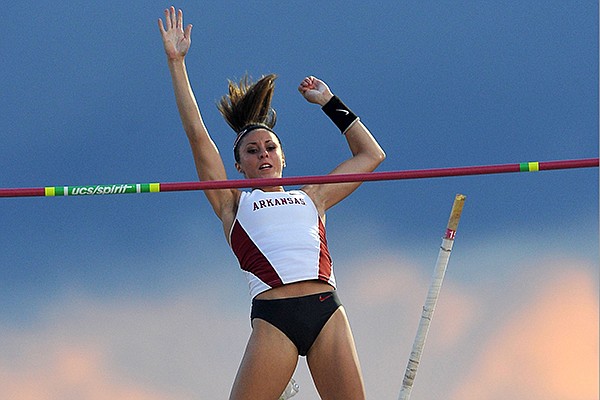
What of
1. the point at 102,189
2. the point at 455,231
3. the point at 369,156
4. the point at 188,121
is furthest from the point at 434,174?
the point at 455,231

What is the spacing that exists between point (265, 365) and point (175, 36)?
1.75 m

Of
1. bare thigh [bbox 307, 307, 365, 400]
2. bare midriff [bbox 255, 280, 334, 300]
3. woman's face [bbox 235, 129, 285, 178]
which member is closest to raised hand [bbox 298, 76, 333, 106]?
woman's face [bbox 235, 129, 285, 178]

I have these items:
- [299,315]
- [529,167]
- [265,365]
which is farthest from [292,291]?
[529,167]

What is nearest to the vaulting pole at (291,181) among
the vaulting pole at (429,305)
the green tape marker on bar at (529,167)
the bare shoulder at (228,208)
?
the green tape marker on bar at (529,167)

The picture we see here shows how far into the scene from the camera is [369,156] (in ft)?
16.0

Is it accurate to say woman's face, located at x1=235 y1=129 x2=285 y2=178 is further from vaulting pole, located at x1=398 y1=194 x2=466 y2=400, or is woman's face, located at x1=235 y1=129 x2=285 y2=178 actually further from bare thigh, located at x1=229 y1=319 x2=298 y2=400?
vaulting pole, located at x1=398 y1=194 x2=466 y2=400

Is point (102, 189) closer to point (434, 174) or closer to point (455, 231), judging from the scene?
point (434, 174)

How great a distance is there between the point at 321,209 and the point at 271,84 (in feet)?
3.04

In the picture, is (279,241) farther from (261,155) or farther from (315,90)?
(315,90)

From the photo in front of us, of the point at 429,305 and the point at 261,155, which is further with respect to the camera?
the point at 429,305

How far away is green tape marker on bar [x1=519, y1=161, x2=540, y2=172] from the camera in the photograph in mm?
4391

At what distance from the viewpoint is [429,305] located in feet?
29.2

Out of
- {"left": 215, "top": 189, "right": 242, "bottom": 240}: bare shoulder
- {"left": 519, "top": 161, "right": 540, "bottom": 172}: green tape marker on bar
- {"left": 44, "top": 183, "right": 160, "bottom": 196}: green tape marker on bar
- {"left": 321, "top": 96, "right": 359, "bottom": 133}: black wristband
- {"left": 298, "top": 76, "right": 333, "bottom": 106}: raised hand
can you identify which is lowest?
{"left": 215, "top": 189, "right": 242, "bottom": 240}: bare shoulder

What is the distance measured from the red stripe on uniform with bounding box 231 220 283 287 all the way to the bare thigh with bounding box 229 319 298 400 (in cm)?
21
